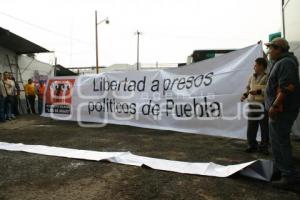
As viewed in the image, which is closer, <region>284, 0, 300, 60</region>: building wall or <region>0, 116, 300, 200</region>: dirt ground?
<region>0, 116, 300, 200</region>: dirt ground

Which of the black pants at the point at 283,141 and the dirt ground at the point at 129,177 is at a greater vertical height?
the black pants at the point at 283,141

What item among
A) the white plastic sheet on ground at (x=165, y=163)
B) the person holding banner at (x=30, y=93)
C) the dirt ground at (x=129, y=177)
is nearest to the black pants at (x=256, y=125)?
the dirt ground at (x=129, y=177)

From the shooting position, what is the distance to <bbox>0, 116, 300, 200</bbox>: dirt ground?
3.74 meters

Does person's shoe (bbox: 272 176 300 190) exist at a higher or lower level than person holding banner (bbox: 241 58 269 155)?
lower

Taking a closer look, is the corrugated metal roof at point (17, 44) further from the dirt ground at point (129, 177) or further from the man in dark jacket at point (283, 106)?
the man in dark jacket at point (283, 106)

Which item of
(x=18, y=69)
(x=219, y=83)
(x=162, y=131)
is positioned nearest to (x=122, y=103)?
(x=162, y=131)

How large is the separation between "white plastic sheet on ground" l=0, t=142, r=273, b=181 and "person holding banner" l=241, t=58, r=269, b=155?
1.47 metres

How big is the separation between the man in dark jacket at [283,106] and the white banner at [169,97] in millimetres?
2772

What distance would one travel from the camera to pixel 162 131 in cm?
869

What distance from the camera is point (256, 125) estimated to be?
19.6 ft

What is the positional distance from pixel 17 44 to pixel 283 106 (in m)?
16.1

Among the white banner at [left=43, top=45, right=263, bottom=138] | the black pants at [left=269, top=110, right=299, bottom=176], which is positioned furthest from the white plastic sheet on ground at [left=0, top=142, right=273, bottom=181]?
the white banner at [left=43, top=45, right=263, bottom=138]

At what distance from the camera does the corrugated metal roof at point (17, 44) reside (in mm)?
15406

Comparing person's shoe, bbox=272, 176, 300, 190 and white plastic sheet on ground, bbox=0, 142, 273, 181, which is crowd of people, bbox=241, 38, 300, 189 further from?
white plastic sheet on ground, bbox=0, 142, 273, 181
